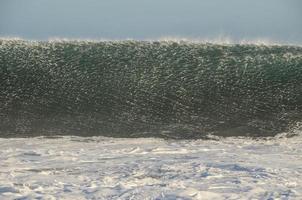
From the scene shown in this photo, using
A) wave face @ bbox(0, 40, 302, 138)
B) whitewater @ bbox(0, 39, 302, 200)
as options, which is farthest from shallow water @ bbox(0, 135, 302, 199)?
wave face @ bbox(0, 40, 302, 138)

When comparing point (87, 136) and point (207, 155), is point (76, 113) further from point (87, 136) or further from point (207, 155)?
point (207, 155)

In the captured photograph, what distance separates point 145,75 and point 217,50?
177cm

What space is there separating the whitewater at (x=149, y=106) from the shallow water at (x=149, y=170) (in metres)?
0.03

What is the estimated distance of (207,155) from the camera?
771cm

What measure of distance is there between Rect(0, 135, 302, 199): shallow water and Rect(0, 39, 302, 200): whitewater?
3cm

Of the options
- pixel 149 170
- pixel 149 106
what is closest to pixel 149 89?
pixel 149 106

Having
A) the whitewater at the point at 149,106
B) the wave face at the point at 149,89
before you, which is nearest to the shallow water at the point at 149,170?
the whitewater at the point at 149,106

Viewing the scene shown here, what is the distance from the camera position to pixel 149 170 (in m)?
6.48

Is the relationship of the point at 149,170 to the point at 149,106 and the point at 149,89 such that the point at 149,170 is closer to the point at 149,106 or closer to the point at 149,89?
the point at 149,106

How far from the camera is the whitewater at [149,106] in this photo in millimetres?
7508

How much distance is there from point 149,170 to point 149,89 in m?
5.00

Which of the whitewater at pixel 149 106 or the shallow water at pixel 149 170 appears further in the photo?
the whitewater at pixel 149 106

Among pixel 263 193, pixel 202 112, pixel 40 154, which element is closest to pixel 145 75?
pixel 202 112

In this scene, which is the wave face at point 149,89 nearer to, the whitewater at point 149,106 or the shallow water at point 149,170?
the whitewater at point 149,106
